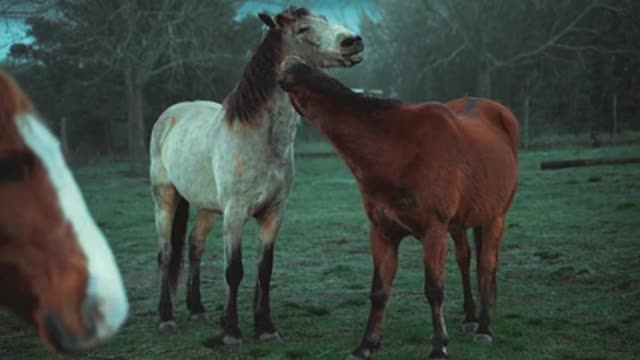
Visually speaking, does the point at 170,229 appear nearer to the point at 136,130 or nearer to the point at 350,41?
the point at 350,41

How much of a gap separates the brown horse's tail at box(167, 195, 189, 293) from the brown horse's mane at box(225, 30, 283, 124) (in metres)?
1.32

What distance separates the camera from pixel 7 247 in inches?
60.2

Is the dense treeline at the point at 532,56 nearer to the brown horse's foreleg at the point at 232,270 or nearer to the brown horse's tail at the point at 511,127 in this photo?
the brown horse's tail at the point at 511,127

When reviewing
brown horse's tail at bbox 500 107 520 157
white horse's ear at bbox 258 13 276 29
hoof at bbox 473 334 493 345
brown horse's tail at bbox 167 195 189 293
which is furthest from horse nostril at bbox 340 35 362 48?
hoof at bbox 473 334 493 345

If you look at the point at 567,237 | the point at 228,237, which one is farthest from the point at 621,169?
the point at 228,237

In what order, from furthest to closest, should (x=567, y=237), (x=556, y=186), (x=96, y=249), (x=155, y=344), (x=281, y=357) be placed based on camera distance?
1. (x=556, y=186)
2. (x=567, y=237)
3. (x=155, y=344)
4. (x=281, y=357)
5. (x=96, y=249)

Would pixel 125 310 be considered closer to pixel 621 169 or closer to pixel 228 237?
pixel 228 237

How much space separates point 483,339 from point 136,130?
55.5 feet

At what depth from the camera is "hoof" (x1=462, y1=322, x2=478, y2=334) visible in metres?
4.99

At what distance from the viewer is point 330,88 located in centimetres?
438

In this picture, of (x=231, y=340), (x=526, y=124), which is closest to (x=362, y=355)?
(x=231, y=340)

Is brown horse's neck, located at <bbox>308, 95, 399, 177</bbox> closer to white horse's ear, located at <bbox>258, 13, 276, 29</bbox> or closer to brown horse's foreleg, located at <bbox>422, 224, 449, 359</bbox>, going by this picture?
brown horse's foreleg, located at <bbox>422, 224, 449, 359</bbox>

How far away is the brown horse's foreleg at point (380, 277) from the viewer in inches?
174

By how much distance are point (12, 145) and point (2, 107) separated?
8cm
